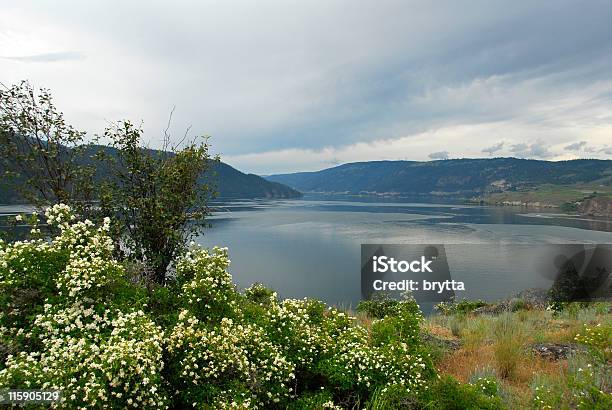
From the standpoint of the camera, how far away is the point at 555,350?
900 centimetres

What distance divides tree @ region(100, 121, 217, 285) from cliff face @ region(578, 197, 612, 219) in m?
123

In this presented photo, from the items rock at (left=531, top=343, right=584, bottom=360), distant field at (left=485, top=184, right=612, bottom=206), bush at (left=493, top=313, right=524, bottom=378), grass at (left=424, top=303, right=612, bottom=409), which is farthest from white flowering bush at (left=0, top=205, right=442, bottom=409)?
distant field at (left=485, top=184, right=612, bottom=206)

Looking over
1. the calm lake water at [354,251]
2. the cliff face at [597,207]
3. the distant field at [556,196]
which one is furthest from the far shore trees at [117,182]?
the distant field at [556,196]

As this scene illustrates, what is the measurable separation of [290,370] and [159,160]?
6970 mm

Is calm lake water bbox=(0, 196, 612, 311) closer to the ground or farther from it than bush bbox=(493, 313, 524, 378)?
closer to the ground

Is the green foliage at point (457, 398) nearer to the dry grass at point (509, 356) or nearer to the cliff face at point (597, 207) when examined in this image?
the dry grass at point (509, 356)

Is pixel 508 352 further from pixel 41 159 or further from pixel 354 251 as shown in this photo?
pixel 354 251

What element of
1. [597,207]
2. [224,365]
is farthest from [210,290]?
[597,207]

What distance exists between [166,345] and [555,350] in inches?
333

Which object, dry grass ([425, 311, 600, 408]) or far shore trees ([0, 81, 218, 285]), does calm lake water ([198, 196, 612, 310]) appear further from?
dry grass ([425, 311, 600, 408])

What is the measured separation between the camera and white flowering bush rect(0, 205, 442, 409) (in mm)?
4309

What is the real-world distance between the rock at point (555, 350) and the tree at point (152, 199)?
841cm

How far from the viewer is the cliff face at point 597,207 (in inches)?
4238

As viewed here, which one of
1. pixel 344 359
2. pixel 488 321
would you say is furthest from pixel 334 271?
pixel 344 359
